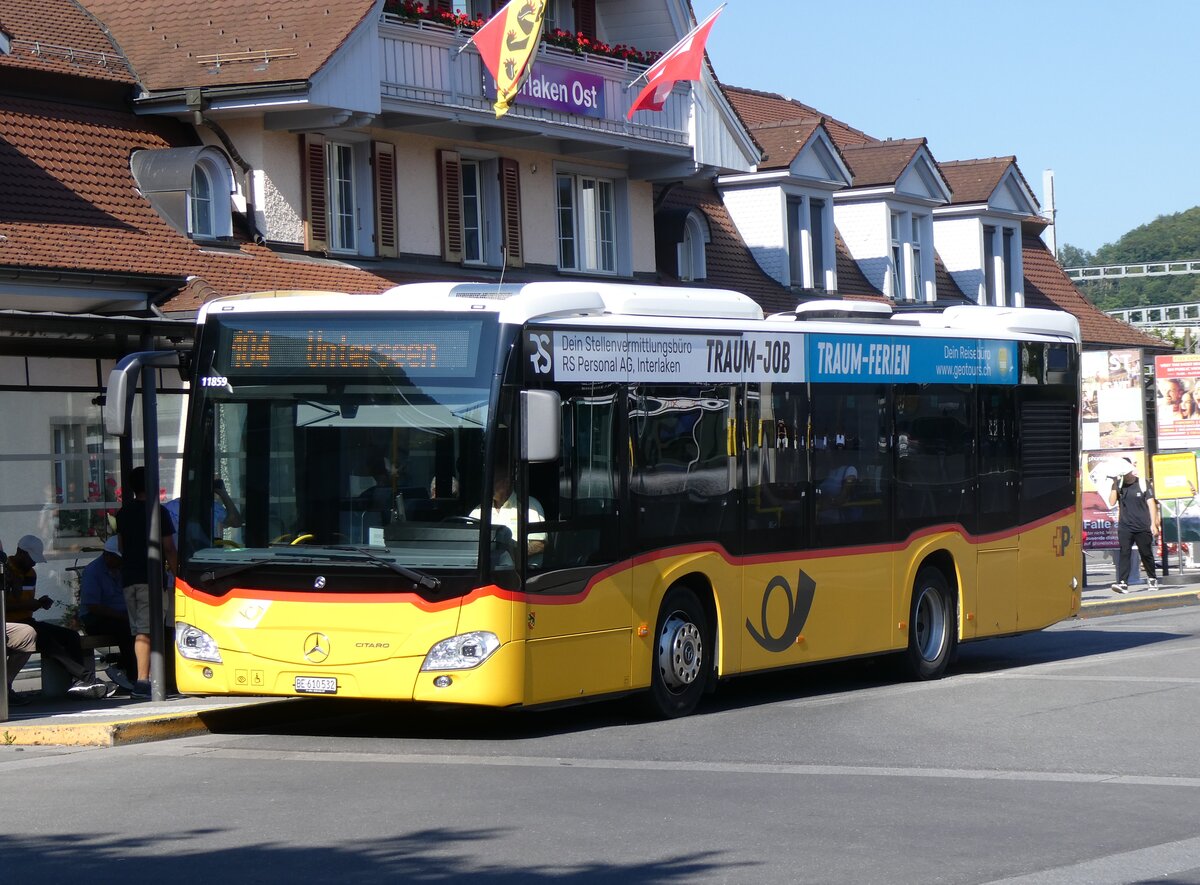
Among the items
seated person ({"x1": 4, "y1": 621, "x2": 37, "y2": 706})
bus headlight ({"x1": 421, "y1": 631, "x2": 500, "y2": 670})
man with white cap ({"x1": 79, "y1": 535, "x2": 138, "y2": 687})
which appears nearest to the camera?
bus headlight ({"x1": 421, "y1": 631, "x2": 500, "y2": 670})

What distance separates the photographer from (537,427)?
1192 cm

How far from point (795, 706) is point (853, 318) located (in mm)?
3485

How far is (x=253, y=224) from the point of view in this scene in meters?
24.7

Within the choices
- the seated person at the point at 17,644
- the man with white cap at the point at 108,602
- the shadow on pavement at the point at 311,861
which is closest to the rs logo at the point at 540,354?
the shadow on pavement at the point at 311,861

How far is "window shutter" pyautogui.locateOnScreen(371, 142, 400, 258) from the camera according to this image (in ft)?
85.6

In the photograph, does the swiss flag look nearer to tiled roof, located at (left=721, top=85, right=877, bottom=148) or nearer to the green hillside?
tiled roof, located at (left=721, top=85, right=877, bottom=148)

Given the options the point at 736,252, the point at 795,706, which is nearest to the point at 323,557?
the point at 795,706

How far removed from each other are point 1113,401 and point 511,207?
392 inches

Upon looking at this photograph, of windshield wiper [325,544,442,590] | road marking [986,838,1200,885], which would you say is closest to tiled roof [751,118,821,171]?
windshield wiper [325,544,442,590]

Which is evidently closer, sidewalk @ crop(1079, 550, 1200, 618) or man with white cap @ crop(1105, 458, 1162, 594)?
sidewalk @ crop(1079, 550, 1200, 618)

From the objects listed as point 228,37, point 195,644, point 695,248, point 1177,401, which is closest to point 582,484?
point 195,644

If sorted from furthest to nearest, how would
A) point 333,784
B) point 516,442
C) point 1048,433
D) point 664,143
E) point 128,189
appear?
1. point 664,143
2. point 128,189
3. point 1048,433
4. point 516,442
5. point 333,784

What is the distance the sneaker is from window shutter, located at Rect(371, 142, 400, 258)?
39.6 feet

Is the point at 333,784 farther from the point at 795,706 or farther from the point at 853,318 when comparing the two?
the point at 853,318
